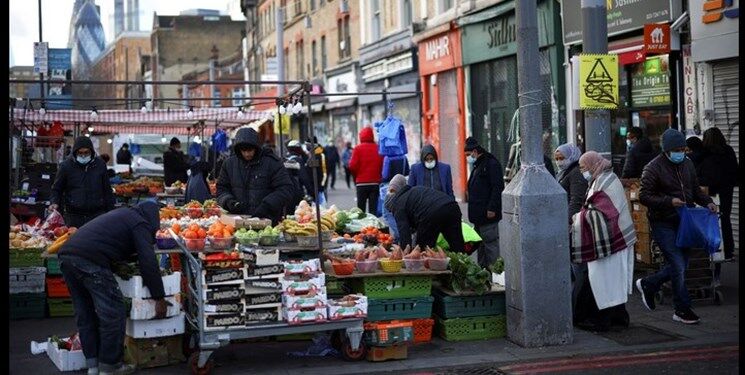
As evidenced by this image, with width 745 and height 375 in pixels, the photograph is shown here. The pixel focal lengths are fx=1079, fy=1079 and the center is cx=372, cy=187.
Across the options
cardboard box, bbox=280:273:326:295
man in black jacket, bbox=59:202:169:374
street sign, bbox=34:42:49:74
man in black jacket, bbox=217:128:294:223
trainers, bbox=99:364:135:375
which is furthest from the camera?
street sign, bbox=34:42:49:74

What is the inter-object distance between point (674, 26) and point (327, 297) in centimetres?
1007

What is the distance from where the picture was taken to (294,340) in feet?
35.4

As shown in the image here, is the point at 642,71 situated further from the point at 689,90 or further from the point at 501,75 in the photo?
the point at 501,75

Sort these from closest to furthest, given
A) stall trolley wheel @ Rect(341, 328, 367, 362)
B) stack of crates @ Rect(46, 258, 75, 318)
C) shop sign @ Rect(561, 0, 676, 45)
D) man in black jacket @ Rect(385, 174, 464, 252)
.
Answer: stall trolley wheel @ Rect(341, 328, 367, 362), man in black jacket @ Rect(385, 174, 464, 252), stack of crates @ Rect(46, 258, 75, 318), shop sign @ Rect(561, 0, 676, 45)

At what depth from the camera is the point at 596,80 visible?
12750 mm

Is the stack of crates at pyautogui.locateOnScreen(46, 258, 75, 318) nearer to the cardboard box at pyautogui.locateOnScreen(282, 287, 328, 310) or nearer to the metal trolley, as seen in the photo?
the metal trolley

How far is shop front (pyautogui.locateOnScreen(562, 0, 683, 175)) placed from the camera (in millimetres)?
18547

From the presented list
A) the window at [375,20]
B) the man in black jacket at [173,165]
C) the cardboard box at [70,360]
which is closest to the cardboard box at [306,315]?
the cardboard box at [70,360]

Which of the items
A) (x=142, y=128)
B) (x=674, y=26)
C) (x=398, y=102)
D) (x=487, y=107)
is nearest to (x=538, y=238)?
(x=674, y=26)

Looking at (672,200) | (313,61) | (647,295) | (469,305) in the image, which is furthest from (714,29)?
(313,61)

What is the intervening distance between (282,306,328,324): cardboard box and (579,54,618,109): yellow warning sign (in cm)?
481

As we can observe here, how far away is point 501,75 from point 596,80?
14045mm

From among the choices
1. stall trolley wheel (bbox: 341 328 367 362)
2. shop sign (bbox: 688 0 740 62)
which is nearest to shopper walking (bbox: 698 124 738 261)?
shop sign (bbox: 688 0 740 62)

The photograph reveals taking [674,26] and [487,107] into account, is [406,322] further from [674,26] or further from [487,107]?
[487,107]
